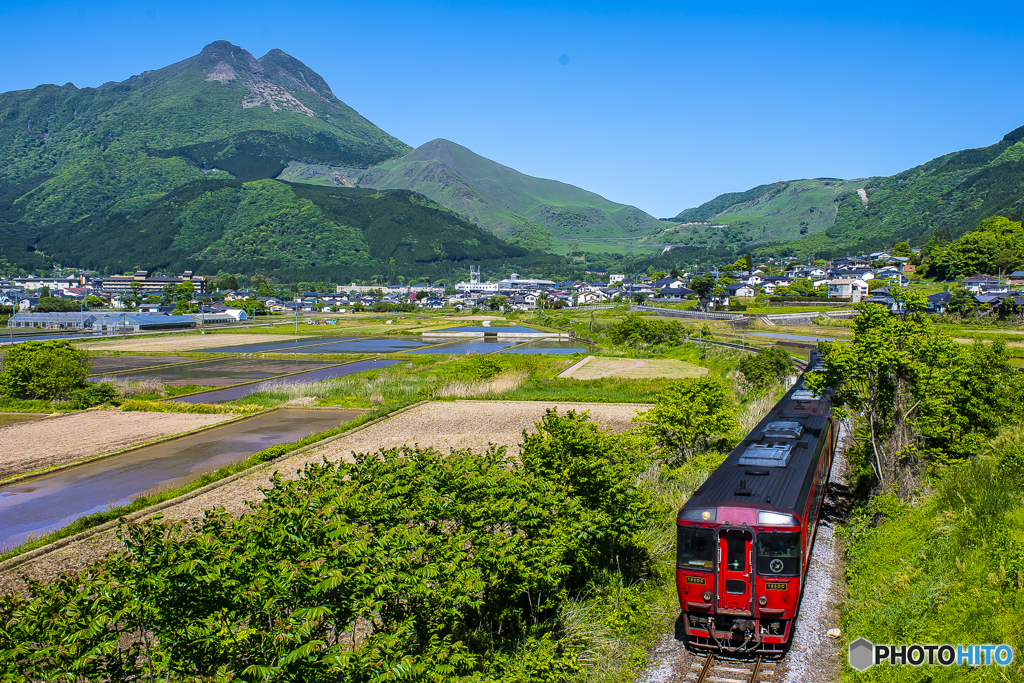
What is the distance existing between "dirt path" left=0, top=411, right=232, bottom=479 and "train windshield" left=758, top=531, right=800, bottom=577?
774 inches

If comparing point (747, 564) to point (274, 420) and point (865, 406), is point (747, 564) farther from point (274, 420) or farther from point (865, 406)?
point (274, 420)

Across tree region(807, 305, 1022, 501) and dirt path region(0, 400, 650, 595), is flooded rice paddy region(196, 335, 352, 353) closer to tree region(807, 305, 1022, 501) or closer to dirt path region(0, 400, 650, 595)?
dirt path region(0, 400, 650, 595)

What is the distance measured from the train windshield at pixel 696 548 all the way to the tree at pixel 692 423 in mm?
8133

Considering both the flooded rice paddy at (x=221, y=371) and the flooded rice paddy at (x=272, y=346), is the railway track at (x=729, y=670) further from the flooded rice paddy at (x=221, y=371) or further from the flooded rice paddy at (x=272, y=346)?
the flooded rice paddy at (x=272, y=346)

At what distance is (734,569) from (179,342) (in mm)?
65871

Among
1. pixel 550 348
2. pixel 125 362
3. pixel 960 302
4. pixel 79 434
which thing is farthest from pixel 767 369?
pixel 125 362

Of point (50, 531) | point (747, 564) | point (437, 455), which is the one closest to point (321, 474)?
point (437, 455)

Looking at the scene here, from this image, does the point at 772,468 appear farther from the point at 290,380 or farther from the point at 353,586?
the point at 290,380

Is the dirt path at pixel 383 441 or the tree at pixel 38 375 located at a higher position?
the tree at pixel 38 375

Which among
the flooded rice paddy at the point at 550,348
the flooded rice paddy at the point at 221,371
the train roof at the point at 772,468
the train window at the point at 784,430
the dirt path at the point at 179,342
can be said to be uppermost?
the train window at the point at 784,430

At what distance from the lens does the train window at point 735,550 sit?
27.0 ft

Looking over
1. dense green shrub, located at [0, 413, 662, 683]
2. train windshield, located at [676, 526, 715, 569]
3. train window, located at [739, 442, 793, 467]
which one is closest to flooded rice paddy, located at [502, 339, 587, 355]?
train window, located at [739, 442, 793, 467]

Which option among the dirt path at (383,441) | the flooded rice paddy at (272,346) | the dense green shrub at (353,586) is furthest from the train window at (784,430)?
the flooded rice paddy at (272,346)

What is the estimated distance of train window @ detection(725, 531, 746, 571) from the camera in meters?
8.23
